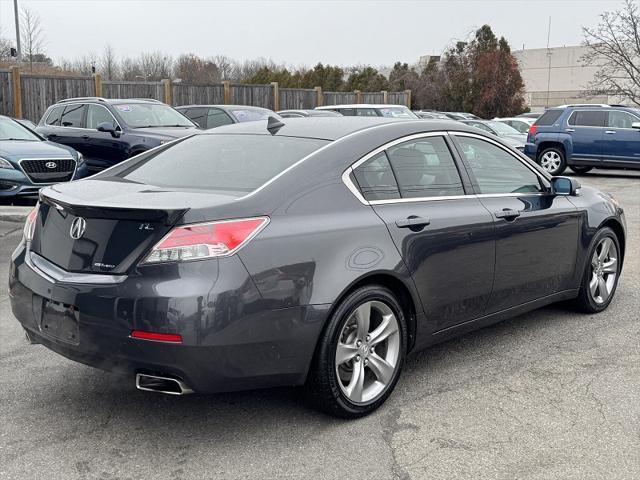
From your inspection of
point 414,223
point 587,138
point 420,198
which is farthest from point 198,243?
point 587,138

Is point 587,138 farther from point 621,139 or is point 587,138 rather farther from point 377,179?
point 377,179

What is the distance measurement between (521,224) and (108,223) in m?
2.67

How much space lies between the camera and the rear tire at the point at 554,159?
18.1 m

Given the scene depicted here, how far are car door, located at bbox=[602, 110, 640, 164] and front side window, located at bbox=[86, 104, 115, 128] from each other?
11457mm

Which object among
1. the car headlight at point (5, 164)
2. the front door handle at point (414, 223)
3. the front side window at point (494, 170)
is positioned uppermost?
the front side window at point (494, 170)

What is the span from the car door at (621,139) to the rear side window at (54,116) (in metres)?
12.3

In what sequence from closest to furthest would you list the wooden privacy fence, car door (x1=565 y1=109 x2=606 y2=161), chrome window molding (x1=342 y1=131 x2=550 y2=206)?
chrome window molding (x1=342 y1=131 x2=550 y2=206), car door (x1=565 y1=109 x2=606 y2=161), the wooden privacy fence

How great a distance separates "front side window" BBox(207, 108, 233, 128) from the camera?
53.2ft

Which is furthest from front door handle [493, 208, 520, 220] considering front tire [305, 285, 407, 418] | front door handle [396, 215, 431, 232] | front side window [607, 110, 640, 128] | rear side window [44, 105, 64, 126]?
front side window [607, 110, 640, 128]

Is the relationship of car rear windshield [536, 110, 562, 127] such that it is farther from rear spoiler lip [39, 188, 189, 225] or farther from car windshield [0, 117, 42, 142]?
rear spoiler lip [39, 188, 189, 225]

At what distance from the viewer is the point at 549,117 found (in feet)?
60.7

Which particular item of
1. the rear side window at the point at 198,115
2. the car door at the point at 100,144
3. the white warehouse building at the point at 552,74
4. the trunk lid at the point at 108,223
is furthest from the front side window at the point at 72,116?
the white warehouse building at the point at 552,74

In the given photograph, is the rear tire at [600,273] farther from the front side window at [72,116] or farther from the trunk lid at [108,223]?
the front side window at [72,116]

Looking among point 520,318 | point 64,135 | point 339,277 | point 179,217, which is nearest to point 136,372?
point 179,217
